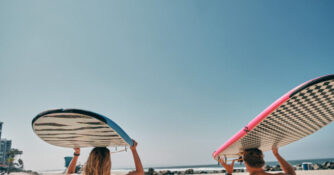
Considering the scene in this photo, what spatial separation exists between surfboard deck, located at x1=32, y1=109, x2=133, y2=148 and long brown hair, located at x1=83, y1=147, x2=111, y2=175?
1.17 feet

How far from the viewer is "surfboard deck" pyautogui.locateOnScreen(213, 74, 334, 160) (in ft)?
7.30

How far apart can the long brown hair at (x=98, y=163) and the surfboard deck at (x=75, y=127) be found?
0.36 m

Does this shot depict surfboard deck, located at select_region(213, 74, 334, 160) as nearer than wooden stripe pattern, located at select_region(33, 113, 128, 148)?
Yes

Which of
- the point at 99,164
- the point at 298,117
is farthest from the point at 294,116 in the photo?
the point at 99,164

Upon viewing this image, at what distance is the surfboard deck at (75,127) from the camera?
2260 mm

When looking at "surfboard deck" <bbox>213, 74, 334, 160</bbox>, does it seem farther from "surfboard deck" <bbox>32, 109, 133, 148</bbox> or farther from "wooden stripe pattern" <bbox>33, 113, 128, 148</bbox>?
"wooden stripe pattern" <bbox>33, 113, 128, 148</bbox>

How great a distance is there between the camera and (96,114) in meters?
2.32

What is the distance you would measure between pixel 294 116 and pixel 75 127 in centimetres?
306

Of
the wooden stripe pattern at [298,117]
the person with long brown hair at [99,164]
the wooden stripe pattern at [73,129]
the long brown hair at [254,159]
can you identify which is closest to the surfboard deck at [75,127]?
the wooden stripe pattern at [73,129]

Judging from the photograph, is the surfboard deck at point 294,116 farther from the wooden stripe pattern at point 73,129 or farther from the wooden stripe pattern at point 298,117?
the wooden stripe pattern at point 73,129

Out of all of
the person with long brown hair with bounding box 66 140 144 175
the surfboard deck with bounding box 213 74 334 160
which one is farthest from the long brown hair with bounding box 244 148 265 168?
the person with long brown hair with bounding box 66 140 144 175

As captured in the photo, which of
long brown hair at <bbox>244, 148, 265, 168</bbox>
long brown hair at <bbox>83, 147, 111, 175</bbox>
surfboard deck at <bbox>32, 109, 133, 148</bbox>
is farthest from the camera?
long brown hair at <bbox>244, 148, 265, 168</bbox>

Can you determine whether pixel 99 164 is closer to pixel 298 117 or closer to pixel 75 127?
pixel 75 127

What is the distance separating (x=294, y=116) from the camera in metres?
2.81
